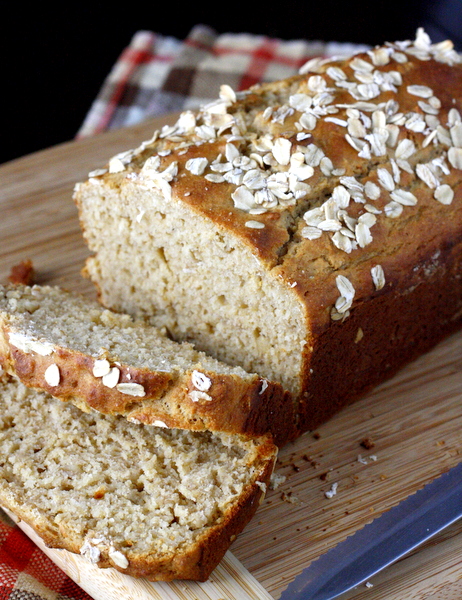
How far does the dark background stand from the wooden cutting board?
8.88 feet

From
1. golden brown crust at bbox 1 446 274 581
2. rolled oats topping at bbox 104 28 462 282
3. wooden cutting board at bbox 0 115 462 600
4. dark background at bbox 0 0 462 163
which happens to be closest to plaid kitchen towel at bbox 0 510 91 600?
wooden cutting board at bbox 0 115 462 600

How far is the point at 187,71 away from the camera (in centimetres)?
545

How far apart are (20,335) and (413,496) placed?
143 cm

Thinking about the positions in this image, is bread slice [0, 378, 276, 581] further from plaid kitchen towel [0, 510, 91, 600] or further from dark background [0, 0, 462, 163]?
dark background [0, 0, 462, 163]

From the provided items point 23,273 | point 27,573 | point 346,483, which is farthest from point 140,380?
point 23,273

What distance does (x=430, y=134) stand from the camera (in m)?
3.21

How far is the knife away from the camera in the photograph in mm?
2361

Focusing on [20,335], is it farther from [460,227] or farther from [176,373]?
[460,227]

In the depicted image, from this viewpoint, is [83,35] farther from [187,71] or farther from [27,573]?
[27,573]

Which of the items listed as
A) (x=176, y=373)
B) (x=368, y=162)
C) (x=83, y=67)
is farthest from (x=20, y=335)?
(x=83, y=67)

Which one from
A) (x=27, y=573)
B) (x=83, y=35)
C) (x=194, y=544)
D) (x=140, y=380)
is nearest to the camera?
(x=194, y=544)

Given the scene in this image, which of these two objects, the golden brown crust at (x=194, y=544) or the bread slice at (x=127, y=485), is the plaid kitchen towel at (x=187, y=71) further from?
the golden brown crust at (x=194, y=544)

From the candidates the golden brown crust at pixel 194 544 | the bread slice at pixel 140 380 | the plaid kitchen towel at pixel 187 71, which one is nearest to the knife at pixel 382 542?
the golden brown crust at pixel 194 544

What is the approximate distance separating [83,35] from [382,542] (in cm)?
523
